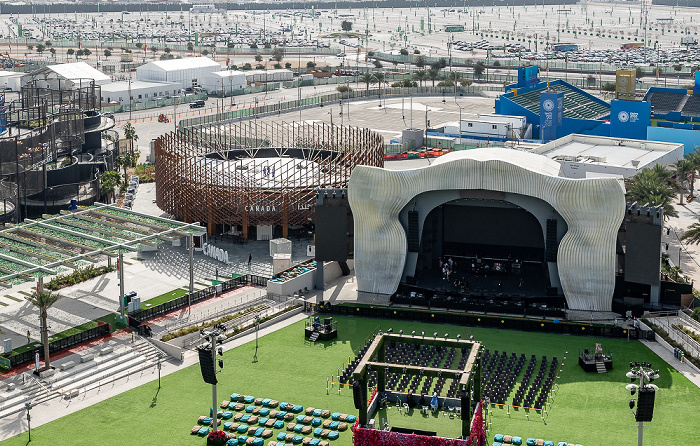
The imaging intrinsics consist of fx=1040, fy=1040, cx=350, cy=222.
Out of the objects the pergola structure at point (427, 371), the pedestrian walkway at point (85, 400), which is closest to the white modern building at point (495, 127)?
the pedestrian walkway at point (85, 400)

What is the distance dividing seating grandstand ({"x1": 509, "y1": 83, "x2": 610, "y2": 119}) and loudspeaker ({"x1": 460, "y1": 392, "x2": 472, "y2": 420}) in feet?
386

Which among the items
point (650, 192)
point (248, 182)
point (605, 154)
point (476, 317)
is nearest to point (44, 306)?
point (476, 317)

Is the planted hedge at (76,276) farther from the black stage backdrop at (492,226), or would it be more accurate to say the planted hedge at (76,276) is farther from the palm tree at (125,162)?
the palm tree at (125,162)

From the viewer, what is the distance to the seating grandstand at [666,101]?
7333 inches

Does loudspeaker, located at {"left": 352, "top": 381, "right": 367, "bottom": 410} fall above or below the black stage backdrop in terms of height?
below

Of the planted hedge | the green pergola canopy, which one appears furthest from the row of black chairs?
the planted hedge

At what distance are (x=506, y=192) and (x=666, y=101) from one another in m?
97.2

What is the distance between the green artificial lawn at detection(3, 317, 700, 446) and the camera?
250 feet

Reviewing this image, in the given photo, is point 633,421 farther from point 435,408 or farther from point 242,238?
point 242,238

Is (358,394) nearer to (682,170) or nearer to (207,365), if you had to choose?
(207,365)

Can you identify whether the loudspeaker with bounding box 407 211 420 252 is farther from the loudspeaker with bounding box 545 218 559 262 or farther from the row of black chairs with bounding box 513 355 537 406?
the row of black chairs with bounding box 513 355 537 406

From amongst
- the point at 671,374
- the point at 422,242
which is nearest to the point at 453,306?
the point at 422,242

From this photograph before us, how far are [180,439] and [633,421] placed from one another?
33.9 metres

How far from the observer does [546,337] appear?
95938 mm
